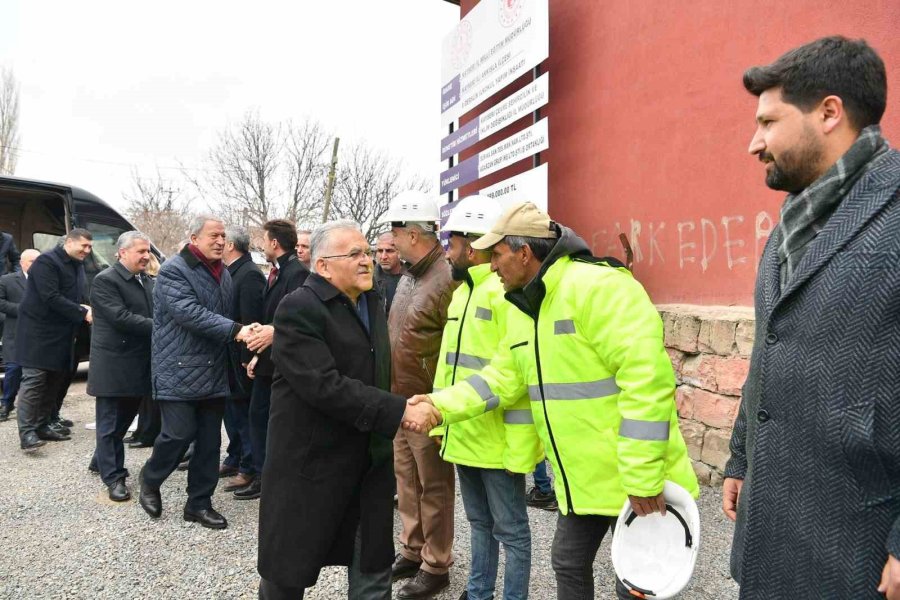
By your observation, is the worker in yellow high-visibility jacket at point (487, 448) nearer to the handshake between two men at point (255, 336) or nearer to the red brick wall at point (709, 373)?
the handshake between two men at point (255, 336)

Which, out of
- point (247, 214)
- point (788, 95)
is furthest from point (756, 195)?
point (247, 214)

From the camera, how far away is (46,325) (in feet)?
19.5

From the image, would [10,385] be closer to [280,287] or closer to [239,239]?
[239,239]

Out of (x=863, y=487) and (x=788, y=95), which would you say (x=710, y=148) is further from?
(x=863, y=487)

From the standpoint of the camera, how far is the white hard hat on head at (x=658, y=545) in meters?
1.87

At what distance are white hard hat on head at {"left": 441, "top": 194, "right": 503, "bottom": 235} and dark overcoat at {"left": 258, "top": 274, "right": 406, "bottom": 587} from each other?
0.98 metres

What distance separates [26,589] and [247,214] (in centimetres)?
2392

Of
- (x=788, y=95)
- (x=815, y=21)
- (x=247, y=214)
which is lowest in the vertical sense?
(x=788, y=95)

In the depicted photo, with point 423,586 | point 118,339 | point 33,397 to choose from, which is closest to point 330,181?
point 33,397

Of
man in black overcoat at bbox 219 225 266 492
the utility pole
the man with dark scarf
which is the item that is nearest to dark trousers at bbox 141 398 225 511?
man in black overcoat at bbox 219 225 266 492

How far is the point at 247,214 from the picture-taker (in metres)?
25.7

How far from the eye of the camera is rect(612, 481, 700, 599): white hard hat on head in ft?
6.12

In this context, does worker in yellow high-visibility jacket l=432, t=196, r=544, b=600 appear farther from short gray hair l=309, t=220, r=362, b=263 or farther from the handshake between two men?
the handshake between two men

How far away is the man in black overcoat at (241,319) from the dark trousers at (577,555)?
3069 millimetres
